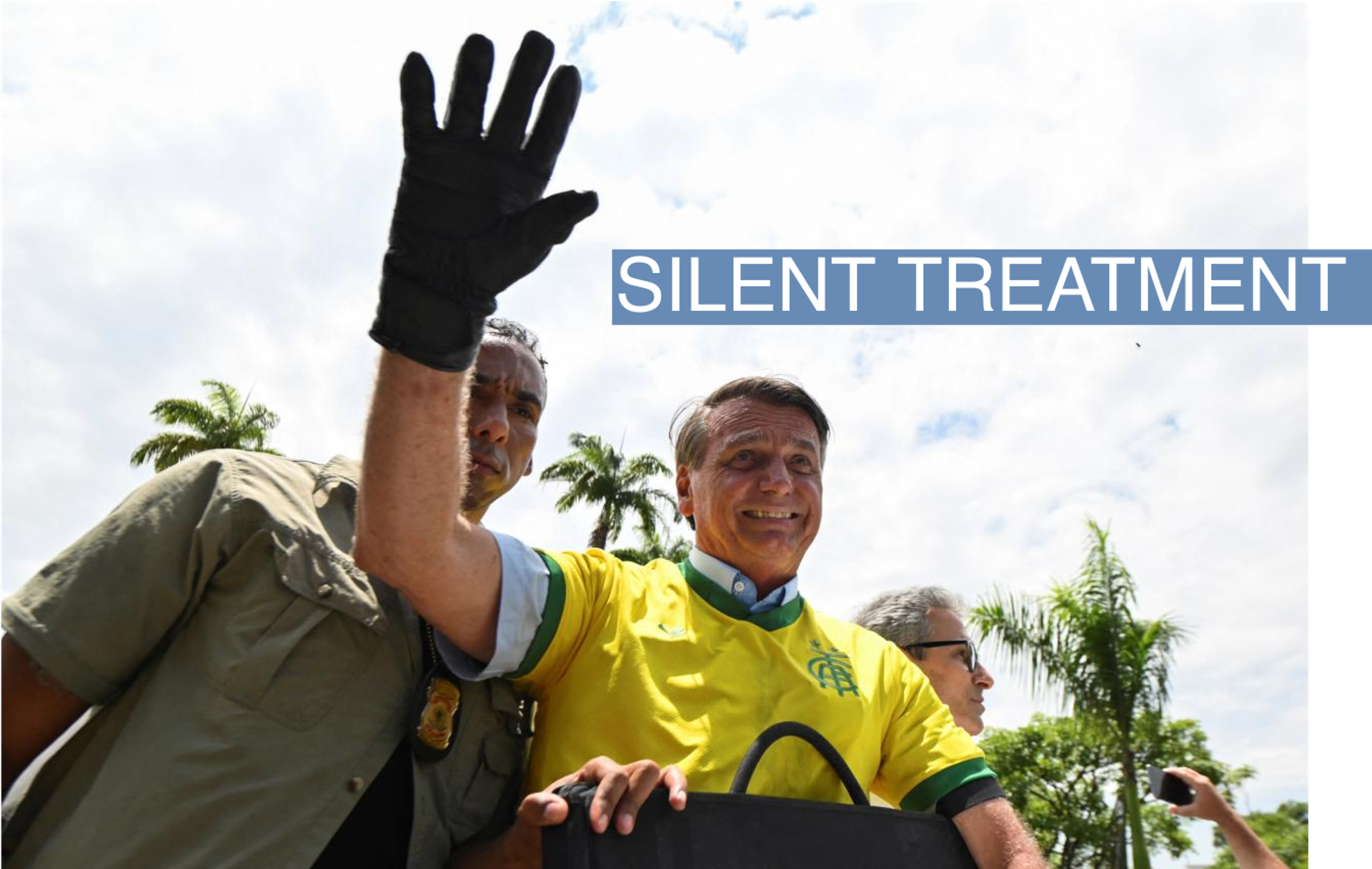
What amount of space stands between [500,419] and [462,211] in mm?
958

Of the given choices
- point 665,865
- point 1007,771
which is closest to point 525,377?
point 665,865

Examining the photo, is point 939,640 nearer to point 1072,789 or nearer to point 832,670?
point 832,670

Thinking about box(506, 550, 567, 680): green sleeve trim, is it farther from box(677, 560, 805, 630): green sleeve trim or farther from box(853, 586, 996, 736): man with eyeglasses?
box(853, 586, 996, 736): man with eyeglasses

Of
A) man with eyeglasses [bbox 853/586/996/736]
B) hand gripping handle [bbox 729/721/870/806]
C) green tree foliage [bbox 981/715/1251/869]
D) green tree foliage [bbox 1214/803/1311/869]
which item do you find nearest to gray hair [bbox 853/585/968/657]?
man with eyeglasses [bbox 853/586/996/736]

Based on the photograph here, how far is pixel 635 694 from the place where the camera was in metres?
2.14

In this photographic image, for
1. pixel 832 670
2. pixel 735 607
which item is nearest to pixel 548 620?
pixel 735 607

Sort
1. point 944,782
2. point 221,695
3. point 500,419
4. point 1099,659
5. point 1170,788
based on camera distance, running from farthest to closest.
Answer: point 1099,659 → point 1170,788 → point 500,419 → point 944,782 → point 221,695

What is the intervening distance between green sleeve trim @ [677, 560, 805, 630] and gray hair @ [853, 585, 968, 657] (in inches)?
82.3

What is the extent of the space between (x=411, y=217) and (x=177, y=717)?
0.99 meters

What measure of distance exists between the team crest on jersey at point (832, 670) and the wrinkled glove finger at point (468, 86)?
1.40m

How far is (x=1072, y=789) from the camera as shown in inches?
1222

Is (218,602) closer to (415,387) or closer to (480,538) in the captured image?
(480,538)

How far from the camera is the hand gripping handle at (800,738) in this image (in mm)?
1899

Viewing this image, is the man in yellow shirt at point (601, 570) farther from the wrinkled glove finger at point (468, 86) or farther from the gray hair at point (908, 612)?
the gray hair at point (908, 612)
